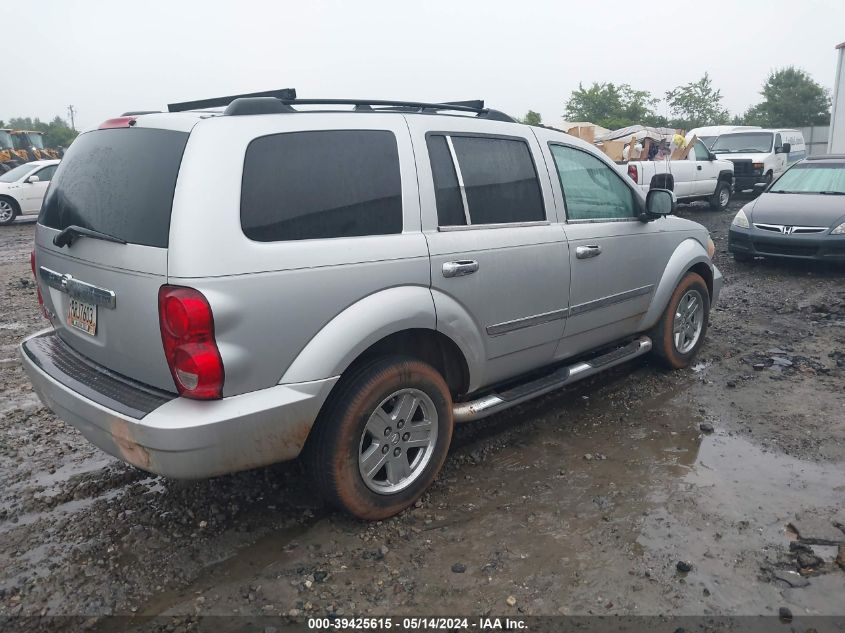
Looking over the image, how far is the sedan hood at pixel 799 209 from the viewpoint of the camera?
8332 mm

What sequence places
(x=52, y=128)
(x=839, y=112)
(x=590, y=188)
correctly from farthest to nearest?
(x=52, y=128), (x=839, y=112), (x=590, y=188)

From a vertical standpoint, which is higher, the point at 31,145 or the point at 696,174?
the point at 31,145

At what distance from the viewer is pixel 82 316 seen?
2971mm

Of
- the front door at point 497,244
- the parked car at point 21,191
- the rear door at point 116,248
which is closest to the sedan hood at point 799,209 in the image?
the front door at point 497,244

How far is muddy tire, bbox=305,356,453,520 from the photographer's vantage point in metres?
2.88

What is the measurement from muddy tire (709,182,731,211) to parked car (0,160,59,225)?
638 inches

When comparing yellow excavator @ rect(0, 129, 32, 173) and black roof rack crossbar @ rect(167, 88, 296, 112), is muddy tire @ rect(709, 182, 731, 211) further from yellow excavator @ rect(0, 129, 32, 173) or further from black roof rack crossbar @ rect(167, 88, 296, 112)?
yellow excavator @ rect(0, 129, 32, 173)

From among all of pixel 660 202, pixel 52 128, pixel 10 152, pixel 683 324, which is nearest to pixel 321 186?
pixel 660 202

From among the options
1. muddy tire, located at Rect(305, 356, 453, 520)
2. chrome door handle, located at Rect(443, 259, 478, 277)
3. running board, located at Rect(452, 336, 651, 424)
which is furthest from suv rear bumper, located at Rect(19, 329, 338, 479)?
running board, located at Rect(452, 336, 651, 424)

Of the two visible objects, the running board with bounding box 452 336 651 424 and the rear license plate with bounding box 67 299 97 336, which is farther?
the running board with bounding box 452 336 651 424

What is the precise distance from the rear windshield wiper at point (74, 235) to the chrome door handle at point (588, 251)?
2535 millimetres

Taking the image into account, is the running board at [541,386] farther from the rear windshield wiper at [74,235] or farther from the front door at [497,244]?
the rear windshield wiper at [74,235]

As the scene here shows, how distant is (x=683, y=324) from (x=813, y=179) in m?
5.95

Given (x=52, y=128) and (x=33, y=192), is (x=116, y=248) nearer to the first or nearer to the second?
(x=33, y=192)
